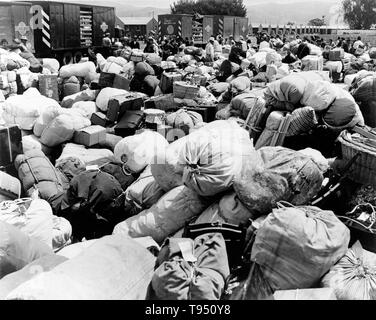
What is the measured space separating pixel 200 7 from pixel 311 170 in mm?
34320

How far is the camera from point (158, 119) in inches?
176

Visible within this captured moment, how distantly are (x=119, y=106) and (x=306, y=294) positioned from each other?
3329mm

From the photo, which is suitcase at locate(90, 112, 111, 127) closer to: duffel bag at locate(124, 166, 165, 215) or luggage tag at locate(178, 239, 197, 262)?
duffel bag at locate(124, 166, 165, 215)

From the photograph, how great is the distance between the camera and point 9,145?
336 centimetres

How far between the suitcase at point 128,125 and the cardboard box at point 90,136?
0.22 m

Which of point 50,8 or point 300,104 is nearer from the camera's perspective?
point 300,104

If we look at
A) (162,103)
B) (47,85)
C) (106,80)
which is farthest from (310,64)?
(47,85)

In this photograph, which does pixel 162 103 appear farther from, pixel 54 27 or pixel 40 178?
pixel 54 27

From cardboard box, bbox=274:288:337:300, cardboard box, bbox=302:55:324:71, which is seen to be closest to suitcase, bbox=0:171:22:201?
cardboard box, bbox=274:288:337:300

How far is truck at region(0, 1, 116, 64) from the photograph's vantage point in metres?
10.7

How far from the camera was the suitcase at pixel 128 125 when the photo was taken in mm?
4418

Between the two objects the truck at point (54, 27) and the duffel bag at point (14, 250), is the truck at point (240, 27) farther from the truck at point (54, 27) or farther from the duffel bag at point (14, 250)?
the duffel bag at point (14, 250)
